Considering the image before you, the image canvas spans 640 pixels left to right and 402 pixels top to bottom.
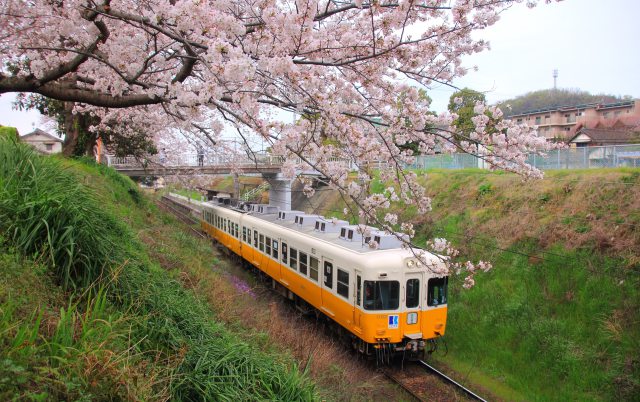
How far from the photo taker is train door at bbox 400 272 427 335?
890 cm

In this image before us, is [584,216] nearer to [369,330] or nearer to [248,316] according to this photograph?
[369,330]

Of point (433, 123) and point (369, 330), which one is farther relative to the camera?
point (369, 330)

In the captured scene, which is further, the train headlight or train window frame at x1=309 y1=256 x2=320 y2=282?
train window frame at x1=309 y1=256 x2=320 y2=282

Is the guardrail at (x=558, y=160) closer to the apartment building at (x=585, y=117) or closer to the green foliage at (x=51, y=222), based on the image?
the green foliage at (x=51, y=222)

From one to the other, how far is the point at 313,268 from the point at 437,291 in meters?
2.91

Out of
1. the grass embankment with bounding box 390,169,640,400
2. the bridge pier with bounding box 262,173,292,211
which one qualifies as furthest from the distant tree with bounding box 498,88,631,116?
the grass embankment with bounding box 390,169,640,400

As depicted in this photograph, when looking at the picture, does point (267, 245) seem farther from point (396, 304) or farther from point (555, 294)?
point (555, 294)

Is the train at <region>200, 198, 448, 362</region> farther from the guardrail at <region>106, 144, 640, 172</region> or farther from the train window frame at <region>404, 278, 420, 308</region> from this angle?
the guardrail at <region>106, 144, 640, 172</region>

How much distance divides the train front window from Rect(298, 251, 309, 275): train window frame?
3116 mm

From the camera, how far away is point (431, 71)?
5.58m

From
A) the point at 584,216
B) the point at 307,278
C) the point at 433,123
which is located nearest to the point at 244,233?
the point at 307,278

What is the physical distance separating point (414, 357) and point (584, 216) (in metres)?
6.22

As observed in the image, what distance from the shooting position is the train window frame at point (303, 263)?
36.5 ft

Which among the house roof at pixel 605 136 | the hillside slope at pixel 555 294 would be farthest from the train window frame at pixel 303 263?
the house roof at pixel 605 136
